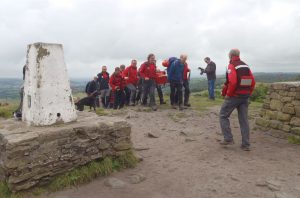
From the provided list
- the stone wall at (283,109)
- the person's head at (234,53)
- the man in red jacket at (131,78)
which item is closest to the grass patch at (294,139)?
the stone wall at (283,109)

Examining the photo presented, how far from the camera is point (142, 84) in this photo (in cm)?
1351

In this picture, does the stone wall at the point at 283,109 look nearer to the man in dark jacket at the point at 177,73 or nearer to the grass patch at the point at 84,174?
the man in dark jacket at the point at 177,73

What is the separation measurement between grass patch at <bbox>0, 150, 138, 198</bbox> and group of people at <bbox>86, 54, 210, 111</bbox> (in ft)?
19.4

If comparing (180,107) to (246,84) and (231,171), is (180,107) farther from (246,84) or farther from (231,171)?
(231,171)

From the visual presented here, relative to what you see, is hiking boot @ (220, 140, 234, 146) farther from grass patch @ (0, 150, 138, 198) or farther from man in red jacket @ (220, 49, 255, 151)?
grass patch @ (0, 150, 138, 198)

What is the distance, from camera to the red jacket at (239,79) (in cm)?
730

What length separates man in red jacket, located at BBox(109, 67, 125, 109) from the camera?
45.3 ft

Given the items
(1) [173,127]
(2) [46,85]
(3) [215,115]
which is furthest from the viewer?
(3) [215,115]

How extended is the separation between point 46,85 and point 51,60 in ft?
1.69

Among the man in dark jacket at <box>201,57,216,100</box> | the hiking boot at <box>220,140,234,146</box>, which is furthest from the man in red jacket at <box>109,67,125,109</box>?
the hiking boot at <box>220,140,234,146</box>

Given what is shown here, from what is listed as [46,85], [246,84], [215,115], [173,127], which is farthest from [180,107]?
[46,85]

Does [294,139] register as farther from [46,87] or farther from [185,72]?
[46,87]

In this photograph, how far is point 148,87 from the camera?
12.9 m

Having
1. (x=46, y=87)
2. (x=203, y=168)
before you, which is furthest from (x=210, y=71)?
(x=46, y=87)
